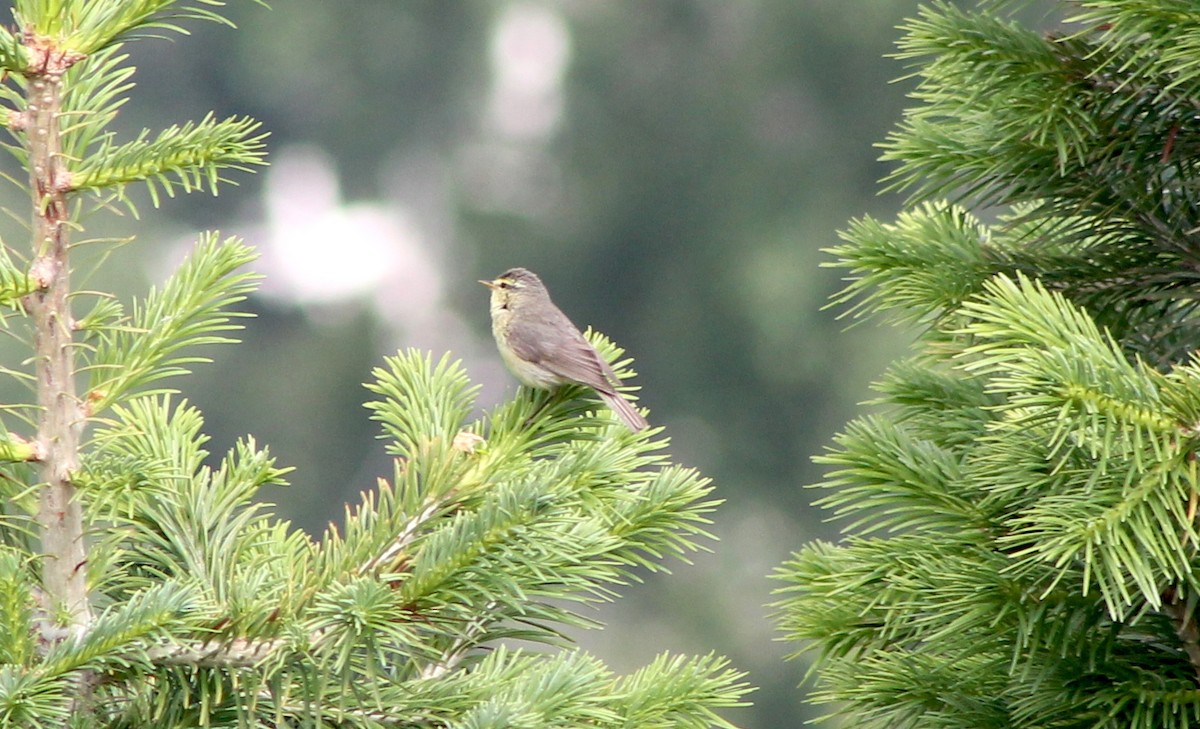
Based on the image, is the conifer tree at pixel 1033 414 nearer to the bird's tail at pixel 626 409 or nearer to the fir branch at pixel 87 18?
the bird's tail at pixel 626 409

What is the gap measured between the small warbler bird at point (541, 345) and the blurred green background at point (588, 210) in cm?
1354

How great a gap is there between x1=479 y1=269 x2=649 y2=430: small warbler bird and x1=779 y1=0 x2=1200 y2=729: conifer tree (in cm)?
42

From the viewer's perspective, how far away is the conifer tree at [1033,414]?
60.1 inches

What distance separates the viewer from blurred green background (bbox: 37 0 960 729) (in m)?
20.3

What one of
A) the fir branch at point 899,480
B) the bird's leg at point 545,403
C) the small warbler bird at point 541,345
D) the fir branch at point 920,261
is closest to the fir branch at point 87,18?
the bird's leg at point 545,403

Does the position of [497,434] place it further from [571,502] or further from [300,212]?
[300,212]

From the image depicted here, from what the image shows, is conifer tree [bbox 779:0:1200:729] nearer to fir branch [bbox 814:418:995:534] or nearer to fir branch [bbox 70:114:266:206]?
fir branch [bbox 814:418:995:534]

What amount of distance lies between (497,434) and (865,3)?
72.8 ft

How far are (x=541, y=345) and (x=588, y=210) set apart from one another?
19.8 metres

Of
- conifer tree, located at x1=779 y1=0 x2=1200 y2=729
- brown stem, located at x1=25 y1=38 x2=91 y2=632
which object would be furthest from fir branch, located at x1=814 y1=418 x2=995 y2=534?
brown stem, located at x1=25 y1=38 x2=91 y2=632

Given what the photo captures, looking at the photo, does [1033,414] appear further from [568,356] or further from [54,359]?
[568,356]

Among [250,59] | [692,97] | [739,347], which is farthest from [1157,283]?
[250,59]

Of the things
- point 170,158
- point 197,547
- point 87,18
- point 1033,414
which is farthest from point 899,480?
point 87,18

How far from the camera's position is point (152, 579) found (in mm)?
1598
